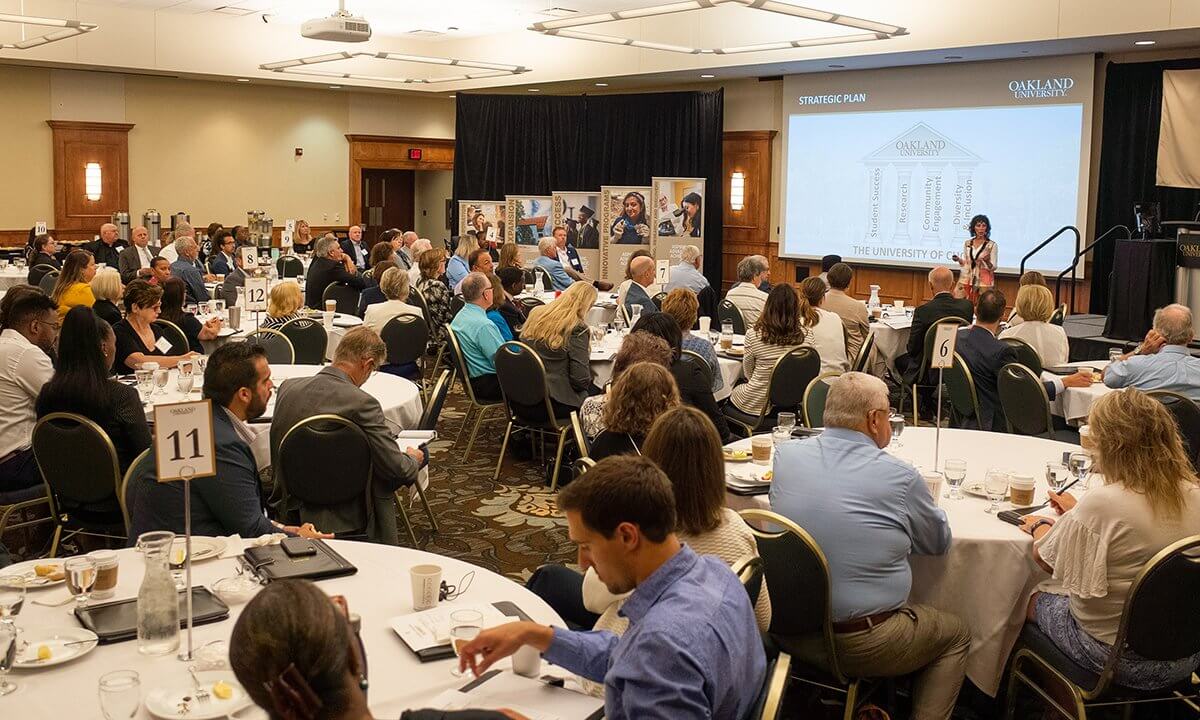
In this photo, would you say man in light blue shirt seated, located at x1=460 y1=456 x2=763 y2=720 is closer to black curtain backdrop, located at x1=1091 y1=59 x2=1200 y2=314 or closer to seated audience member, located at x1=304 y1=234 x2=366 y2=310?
seated audience member, located at x1=304 y1=234 x2=366 y2=310

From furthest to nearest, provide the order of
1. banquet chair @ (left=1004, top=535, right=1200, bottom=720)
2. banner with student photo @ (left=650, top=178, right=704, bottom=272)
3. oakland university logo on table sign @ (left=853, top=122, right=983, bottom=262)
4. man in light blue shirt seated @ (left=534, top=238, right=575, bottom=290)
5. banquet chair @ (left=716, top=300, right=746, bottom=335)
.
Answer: banner with student photo @ (left=650, top=178, right=704, bottom=272) → oakland university logo on table sign @ (left=853, top=122, right=983, bottom=262) → man in light blue shirt seated @ (left=534, top=238, right=575, bottom=290) → banquet chair @ (left=716, top=300, right=746, bottom=335) → banquet chair @ (left=1004, top=535, right=1200, bottom=720)

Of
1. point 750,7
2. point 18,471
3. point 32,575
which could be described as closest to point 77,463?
point 18,471

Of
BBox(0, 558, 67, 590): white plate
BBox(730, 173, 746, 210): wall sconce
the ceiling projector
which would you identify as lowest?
BBox(0, 558, 67, 590): white plate

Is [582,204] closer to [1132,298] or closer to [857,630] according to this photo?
[1132,298]

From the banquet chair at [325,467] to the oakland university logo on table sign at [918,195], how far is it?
11.2 metres

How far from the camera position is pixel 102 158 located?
17375 mm

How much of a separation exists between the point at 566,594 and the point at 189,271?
28.7ft

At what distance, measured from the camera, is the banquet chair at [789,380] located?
6969 mm

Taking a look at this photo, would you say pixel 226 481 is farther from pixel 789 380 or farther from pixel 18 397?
pixel 789 380

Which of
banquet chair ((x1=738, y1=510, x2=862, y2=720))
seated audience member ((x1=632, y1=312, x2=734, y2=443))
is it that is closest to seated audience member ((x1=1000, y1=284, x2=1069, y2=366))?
seated audience member ((x1=632, y1=312, x2=734, y2=443))

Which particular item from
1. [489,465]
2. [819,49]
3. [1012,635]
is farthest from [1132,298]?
[1012,635]

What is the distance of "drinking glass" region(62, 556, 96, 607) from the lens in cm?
290

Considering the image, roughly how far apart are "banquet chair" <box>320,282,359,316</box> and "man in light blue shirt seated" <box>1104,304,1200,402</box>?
24.0 feet

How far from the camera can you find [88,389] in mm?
4742
